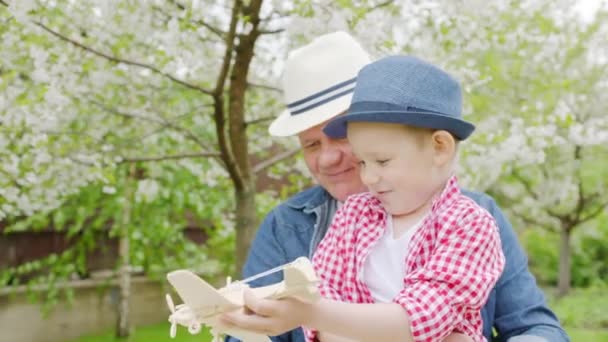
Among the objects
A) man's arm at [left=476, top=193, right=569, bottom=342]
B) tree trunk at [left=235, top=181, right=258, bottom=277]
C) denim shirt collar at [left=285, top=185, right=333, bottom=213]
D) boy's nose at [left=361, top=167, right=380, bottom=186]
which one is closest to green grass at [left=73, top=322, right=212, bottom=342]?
tree trunk at [left=235, top=181, right=258, bottom=277]

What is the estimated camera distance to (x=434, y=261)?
5.14ft

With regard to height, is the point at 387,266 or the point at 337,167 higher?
the point at 337,167

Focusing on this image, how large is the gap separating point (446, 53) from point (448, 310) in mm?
3727

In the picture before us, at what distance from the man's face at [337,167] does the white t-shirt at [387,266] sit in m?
0.50

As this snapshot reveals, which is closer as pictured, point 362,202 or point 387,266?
point 387,266

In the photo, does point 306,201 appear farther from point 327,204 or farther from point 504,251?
→ point 504,251

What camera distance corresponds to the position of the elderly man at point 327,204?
204 centimetres

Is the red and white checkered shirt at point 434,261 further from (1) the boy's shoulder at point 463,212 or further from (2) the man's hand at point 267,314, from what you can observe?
(2) the man's hand at point 267,314

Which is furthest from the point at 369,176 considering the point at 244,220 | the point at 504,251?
the point at 244,220

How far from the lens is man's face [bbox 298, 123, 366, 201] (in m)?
2.28

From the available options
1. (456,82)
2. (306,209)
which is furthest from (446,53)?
(456,82)

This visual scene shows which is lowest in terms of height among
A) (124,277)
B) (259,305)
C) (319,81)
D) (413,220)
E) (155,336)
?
(155,336)

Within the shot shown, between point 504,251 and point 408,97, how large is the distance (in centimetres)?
62

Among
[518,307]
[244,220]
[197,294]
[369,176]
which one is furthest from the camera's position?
[244,220]
